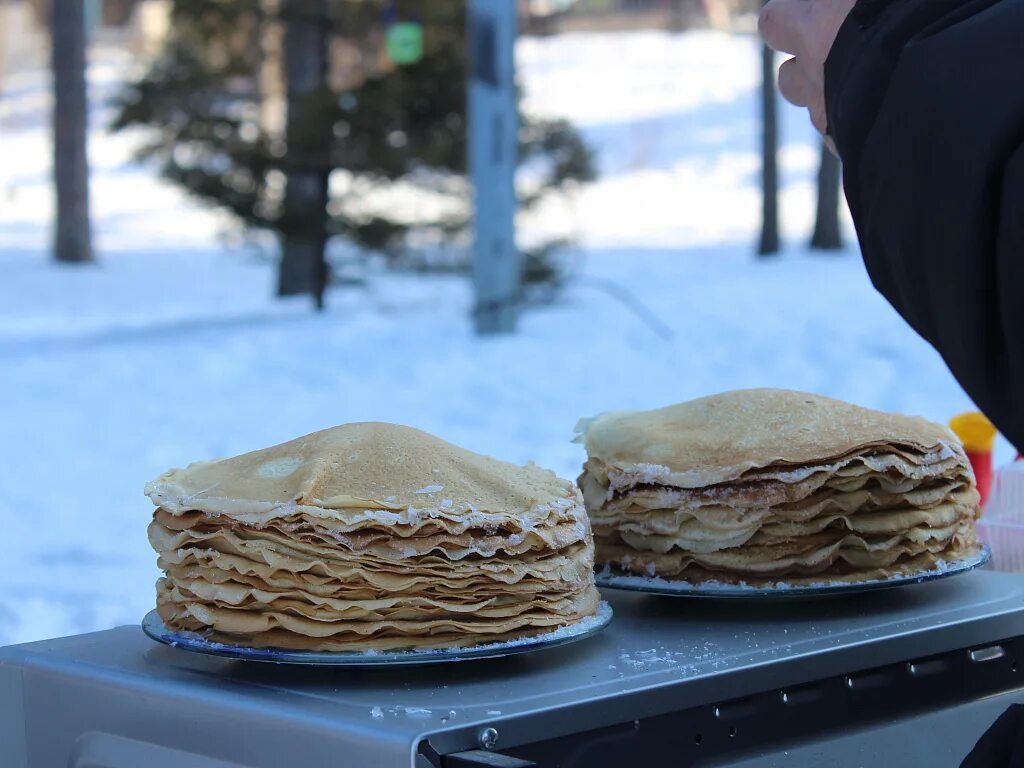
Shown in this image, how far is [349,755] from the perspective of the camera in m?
1.01

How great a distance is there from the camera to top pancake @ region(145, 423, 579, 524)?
1.16m

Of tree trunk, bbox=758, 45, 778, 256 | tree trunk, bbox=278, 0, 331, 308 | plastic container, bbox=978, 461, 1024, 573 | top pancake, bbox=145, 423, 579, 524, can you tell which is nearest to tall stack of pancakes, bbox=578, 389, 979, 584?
top pancake, bbox=145, 423, 579, 524

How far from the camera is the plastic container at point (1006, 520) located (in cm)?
186

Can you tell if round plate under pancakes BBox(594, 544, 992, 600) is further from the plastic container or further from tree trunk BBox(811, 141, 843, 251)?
tree trunk BBox(811, 141, 843, 251)

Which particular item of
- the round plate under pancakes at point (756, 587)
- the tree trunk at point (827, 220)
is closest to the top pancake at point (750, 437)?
the round plate under pancakes at point (756, 587)

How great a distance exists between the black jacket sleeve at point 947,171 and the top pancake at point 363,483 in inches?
19.4

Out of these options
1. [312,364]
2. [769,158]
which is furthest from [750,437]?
[769,158]

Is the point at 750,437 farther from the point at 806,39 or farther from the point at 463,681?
the point at 806,39

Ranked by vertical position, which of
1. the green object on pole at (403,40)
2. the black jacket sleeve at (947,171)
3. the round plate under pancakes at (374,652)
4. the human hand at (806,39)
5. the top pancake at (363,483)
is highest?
the green object on pole at (403,40)

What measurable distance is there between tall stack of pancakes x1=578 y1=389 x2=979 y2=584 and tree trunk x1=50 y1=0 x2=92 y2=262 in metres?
14.5

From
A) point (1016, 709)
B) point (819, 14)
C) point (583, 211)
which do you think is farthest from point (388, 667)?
point (583, 211)

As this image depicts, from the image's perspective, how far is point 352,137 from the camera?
9.98 m

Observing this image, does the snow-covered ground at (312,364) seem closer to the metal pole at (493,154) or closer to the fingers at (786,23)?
the metal pole at (493,154)

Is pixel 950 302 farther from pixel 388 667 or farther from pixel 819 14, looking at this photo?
pixel 388 667
